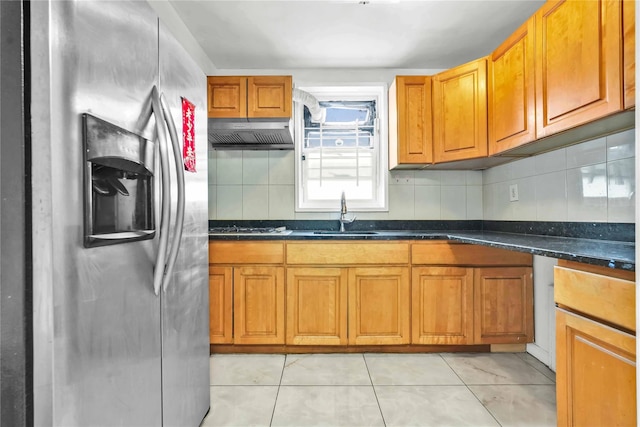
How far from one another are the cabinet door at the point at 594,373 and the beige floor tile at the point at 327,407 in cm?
80

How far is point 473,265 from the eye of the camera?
226cm

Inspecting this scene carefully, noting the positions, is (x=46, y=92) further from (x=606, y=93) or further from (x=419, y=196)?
(x=419, y=196)

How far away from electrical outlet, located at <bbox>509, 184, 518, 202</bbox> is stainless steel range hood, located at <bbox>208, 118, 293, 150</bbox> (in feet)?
5.85

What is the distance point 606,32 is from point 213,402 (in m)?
2.42

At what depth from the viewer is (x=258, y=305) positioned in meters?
2.27

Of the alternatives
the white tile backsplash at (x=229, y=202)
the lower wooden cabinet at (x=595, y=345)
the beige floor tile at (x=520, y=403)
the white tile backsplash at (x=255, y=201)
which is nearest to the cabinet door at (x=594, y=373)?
the lower wooden cabinet at (x=595, y=345)

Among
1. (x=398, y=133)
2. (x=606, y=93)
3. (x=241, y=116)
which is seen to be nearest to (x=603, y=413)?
(x=606, y=93)

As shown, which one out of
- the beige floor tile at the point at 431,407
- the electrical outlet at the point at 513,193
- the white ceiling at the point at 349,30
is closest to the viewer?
the beige floor tile at the point at 431,407

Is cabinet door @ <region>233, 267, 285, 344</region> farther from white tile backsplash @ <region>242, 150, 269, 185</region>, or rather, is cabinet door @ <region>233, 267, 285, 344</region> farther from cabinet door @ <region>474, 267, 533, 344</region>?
cabinet door @ <region>474, 267, 533, 344</region>

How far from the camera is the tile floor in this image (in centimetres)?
154

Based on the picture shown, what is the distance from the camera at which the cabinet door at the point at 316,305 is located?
226cm

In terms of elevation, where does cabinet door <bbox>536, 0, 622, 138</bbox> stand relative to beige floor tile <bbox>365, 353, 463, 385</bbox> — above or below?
above

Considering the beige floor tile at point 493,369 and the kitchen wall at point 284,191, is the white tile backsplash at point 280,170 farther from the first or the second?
the beige floor tile at point 493,369

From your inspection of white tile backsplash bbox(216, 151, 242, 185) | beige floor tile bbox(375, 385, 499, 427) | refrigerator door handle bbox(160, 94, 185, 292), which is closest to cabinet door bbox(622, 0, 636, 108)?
beige floor tile bbox(375, 385, 499, 427)
